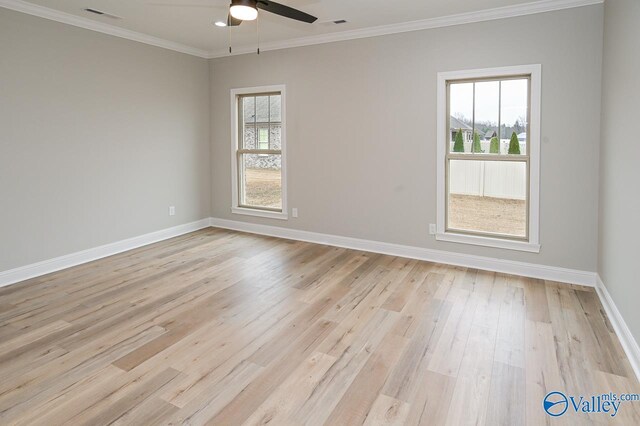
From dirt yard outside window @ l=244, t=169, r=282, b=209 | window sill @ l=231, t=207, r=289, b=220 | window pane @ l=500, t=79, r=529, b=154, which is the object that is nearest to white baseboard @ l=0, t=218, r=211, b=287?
window sill @ l=231, t=207, r=289, b=220

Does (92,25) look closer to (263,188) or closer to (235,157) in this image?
(235,157)

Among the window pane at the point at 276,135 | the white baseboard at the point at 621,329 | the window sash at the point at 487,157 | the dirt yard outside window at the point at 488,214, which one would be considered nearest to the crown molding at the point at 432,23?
the window sash at the point at 487,157

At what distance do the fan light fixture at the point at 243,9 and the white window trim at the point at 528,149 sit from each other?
236cm

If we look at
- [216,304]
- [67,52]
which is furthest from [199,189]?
[216,304]

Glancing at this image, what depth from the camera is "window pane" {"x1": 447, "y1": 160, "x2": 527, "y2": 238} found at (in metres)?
4.40

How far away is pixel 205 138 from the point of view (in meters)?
6.40

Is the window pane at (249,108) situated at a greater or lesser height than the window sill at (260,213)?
greater

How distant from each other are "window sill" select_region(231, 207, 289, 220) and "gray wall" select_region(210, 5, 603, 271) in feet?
0.28

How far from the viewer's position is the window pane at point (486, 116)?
14.4ft

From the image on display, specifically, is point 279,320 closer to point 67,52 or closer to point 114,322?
point 114,322

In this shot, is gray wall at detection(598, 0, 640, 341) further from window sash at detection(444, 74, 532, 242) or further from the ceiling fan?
the ceiling fan

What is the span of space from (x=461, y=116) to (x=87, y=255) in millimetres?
4509

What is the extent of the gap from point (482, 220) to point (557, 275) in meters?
0.91

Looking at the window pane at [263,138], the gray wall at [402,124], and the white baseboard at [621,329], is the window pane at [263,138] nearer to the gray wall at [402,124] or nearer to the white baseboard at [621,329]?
the gray wall at [402,124]
